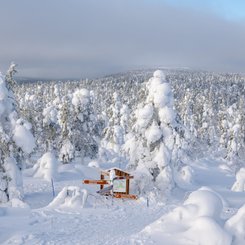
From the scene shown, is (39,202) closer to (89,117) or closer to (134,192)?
(134,192)

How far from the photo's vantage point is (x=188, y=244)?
1420 cm

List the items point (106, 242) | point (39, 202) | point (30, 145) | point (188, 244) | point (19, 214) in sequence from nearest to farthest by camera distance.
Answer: point (188, 244), point (106, 242), point (19, 214), point (30, 145), point (39, 202)

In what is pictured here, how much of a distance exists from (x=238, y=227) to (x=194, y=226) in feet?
4.89

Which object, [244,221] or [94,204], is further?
[94,204]

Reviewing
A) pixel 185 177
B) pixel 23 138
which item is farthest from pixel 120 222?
pixel 185 177

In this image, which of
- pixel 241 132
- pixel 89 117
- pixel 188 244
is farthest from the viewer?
pixel 241 132

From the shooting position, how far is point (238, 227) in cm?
1441

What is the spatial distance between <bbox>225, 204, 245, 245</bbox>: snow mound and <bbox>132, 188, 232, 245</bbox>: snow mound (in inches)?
12.5

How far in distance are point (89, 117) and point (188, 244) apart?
36.5m

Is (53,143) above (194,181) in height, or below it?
above

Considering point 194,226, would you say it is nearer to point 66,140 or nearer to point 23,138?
point 23,138

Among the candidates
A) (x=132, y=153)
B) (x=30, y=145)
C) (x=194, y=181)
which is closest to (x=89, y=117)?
(x=194, y=181)

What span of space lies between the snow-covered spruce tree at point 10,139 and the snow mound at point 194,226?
12059mm

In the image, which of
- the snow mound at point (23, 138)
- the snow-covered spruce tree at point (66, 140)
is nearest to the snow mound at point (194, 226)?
the snow mound at point (23, 138)
